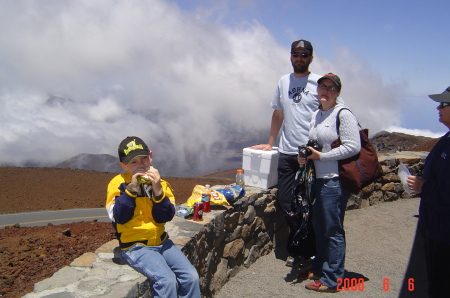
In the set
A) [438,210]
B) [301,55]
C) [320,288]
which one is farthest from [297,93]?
[320,288]

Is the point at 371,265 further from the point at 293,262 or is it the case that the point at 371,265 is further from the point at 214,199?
the point at 214,199

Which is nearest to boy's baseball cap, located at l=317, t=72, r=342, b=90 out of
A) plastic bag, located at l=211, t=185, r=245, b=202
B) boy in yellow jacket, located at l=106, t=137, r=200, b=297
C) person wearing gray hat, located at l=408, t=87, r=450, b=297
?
person wearing gray hat, located at l=408, t=87, r=450, b=297

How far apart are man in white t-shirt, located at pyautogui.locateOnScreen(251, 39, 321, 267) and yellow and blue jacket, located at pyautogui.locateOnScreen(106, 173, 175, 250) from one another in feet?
5.59

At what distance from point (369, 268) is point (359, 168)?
160cm

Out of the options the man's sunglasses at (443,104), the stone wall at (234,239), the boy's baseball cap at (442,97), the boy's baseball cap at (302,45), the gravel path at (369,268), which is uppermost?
the boy's baseball cap at (302,45)

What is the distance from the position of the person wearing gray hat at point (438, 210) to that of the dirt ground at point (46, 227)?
3.27 m

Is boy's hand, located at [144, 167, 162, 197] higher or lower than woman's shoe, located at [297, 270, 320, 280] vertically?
higher

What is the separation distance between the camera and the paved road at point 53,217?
9.30 m

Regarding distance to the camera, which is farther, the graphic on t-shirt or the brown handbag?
the graphic on t-shirt

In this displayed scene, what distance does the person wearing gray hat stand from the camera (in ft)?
8.36

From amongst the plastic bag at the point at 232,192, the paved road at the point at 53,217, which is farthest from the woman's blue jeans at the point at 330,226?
the paved road at the point at 53,217

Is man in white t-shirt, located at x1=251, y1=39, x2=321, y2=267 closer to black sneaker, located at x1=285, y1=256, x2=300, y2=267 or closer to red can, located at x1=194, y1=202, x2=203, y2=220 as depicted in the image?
black sneaker, located at x1=285, y1=256, x2=300, y2=267

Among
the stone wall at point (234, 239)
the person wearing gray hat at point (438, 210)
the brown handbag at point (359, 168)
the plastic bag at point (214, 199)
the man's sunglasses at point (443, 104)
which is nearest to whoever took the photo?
the person wearing gray hat at point (438, 210)

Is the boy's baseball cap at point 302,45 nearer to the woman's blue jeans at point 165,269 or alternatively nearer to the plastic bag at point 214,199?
the plastic bag at point 214,199
